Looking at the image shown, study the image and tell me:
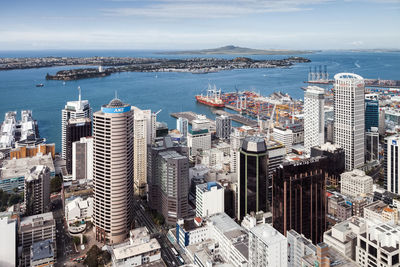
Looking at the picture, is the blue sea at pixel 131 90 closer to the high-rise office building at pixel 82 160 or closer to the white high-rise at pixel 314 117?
the high-rise office building at pixel 82 160

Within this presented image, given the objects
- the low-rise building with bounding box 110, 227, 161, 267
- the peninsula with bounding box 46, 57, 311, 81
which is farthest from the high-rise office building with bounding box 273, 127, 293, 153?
the peninsula with bounding box 46, 57, 311, 81

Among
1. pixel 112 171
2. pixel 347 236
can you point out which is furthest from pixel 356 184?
pixel 112 171

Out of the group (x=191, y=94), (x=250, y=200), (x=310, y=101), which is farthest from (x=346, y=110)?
(x=191, y=94)

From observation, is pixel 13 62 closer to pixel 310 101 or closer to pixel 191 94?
pixel 191 94

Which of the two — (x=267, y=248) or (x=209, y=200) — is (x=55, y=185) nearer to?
(x=209, y=200)

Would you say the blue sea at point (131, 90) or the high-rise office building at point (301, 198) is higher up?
the blue sea at point (131, 90)

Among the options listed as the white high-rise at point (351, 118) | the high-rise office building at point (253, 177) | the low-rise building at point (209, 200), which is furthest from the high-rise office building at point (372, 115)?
the low-rise building at point (209, 200)
